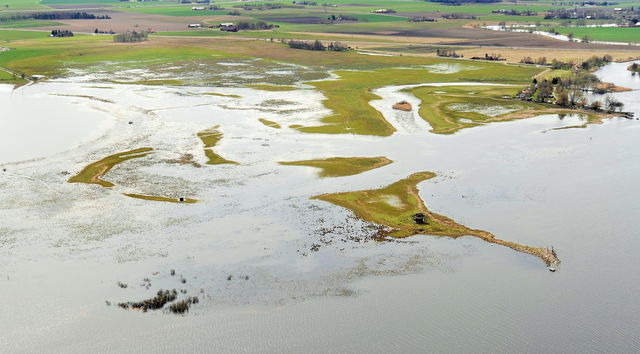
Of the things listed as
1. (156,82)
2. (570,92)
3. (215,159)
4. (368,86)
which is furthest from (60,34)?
(570,92)

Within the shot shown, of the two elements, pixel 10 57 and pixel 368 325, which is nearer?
pixel 368 325

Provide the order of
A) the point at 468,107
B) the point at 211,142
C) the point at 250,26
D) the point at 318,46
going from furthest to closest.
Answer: the point at 250,26, the point at 318,46, the point at 468,107, the point at 211,142

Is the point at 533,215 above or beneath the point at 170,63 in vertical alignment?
beneath

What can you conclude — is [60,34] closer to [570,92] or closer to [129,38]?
[129,38]

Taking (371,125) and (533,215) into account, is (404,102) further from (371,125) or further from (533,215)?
(533,215)

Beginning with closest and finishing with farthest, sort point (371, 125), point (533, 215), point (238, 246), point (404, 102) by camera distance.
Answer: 1. point (238, 246)
2. point (533, 215)
3. point (371, 125)
4. point (404, 102)

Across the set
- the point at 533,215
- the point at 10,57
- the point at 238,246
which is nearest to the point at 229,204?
the point at 238,246

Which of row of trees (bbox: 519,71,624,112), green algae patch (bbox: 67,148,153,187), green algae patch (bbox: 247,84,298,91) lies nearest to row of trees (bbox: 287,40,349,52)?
green algae patch (bbox: 247,84,298,91)
